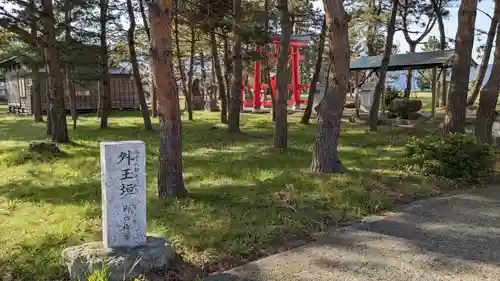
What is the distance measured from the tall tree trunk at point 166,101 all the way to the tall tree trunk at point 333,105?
2.26 m

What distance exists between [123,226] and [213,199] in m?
1.99

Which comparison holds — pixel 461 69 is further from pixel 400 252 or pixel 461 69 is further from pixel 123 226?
pixel 123 226

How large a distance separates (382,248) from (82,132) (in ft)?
35.3

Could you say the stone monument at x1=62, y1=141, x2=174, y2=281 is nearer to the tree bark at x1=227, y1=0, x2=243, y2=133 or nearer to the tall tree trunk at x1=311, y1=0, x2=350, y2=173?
the tall tree trunk at x1=311, y1=0, x2=350, y2=173

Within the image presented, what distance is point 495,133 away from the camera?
31.3 ft

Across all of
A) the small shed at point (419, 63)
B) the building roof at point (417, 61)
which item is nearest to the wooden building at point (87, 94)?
the small shed at point (419, 63)

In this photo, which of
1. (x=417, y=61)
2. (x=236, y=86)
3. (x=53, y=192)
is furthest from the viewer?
(x=417, y=61)

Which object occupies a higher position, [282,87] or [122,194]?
[282,87]

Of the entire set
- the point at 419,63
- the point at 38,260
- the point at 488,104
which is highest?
the point at 419,63

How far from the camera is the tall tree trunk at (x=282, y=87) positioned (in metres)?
8.88

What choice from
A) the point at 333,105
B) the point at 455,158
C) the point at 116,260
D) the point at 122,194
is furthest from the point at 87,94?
the point at 116,260

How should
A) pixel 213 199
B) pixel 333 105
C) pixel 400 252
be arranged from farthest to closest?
pixel 333 105, pixel 213 199, pixel 400 252

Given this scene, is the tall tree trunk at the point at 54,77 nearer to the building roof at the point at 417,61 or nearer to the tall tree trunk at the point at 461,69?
the tall tree trunk at the point at 461,69

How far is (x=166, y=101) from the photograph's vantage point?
4965mm
